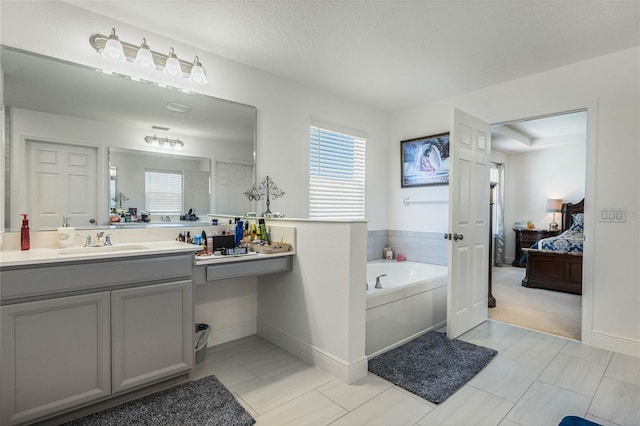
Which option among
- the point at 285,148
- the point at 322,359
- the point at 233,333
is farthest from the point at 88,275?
the point at 285,148

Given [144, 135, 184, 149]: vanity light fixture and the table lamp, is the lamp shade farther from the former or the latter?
[144, 135, 184, 149]: vanity light fixture

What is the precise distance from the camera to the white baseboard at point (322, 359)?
2.17m

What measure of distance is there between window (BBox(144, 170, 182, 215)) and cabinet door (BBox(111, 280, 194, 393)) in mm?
816

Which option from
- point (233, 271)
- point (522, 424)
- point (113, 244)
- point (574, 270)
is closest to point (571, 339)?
point (522, 424)

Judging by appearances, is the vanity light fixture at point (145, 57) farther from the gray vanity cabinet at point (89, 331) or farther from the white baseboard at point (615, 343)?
the white baseboard at point (615, 343)

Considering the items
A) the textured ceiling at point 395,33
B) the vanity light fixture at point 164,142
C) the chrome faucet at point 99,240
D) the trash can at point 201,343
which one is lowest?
the trash can at point 201,343

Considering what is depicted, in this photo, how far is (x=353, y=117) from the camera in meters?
3.97

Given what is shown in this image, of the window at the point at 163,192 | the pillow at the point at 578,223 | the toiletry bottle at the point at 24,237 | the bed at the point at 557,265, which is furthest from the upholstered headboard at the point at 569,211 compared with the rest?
the toiletry bottle at the point at 24,237

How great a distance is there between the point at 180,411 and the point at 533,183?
295 inches

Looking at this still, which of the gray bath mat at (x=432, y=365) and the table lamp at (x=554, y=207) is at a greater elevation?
the table lamp at (x=554, y=207)

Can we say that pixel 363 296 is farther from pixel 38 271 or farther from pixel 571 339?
Result: pixel 571 339

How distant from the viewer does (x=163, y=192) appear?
256 cm

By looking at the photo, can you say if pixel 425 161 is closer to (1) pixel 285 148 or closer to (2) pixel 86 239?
(1) pixel 285 148

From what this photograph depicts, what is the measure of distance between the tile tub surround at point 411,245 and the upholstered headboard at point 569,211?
3991mm
